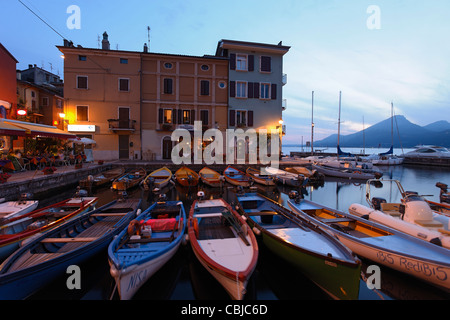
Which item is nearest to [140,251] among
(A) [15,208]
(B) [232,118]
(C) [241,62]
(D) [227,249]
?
(D) [227,249]

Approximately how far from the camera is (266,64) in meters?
27.6

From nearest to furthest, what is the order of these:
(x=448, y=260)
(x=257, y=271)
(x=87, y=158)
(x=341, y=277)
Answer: (x=341, y=277) → (x=448, y=260) → (x=257, y=271) → (x=87, y=158)

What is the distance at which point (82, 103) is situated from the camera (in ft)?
80.4

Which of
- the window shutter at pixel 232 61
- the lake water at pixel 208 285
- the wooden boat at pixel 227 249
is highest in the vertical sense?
the window shutter at pixel 232 61

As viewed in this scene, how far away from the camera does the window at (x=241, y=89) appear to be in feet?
89.5

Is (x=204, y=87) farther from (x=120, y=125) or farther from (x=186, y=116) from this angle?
(x=120, y=125)

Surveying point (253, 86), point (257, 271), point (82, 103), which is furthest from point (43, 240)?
point (253, 86)

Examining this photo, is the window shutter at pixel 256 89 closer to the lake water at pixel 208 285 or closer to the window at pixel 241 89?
the window at pixel 241 89

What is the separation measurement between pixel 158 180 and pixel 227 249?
11938 millimetres

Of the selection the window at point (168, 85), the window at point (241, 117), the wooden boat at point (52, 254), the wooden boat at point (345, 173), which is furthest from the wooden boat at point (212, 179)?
the wooden boat at point (345, 173)

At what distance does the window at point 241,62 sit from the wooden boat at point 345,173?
14.2m
